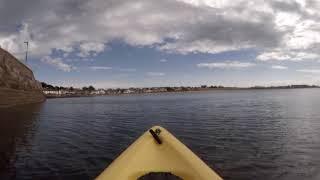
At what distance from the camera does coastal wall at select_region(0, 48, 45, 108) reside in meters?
Answer: 61.9

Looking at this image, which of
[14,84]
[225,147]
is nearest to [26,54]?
[14,84]

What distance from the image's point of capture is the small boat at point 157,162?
24.3 feet

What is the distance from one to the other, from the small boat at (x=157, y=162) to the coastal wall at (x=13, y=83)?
5492 centimetres

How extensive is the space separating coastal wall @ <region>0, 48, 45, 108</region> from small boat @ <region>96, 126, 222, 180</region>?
5492 cm

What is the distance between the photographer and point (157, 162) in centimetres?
805

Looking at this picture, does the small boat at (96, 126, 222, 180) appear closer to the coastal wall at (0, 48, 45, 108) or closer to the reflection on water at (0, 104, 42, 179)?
the reflection on water at (0, 104, 42, 179)

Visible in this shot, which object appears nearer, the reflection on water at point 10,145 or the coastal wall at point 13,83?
the reflection on water at point 10,145

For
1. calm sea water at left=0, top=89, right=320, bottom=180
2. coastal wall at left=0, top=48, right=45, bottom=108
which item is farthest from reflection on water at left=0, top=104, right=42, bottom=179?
coastal wall at left=0, top=48, right=45, bottom=108

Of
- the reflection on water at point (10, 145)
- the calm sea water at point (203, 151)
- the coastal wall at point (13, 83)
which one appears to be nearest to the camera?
the calm sea water at point (203, 151)

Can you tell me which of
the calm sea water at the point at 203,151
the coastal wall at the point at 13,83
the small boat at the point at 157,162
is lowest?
the calm sea water at the point at 203,151

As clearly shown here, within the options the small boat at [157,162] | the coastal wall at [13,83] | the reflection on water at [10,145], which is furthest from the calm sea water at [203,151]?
the coastal wall at [13,83]

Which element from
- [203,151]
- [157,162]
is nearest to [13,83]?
[203,151]

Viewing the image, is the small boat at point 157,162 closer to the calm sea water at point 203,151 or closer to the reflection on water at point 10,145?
the calm sea water at point 203,151

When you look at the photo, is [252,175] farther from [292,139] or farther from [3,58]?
[3,58]
